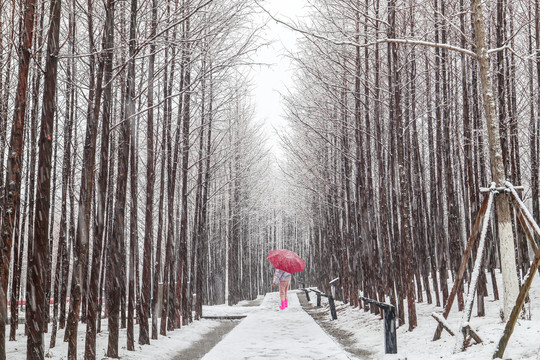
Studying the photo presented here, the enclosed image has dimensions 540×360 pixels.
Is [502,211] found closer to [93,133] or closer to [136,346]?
[93,133]

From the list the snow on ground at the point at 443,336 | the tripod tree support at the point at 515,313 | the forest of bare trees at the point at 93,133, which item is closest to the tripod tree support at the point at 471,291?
the snow on ground at the point at 443,336

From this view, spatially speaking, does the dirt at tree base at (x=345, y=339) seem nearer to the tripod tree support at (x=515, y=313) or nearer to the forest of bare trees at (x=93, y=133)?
the tripod tree support at (x=515, y=313)

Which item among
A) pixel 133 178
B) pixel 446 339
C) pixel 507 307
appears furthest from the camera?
pixel 133 178

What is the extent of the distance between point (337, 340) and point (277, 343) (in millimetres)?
2031

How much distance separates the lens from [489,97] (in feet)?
18.7

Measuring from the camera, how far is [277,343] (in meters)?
8.30

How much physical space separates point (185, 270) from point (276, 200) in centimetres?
3354

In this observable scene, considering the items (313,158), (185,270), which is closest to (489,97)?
(185,270)

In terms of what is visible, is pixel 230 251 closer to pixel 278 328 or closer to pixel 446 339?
pixel 278 328

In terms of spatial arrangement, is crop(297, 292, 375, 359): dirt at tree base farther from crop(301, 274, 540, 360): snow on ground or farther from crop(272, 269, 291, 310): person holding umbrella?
crop(272, 269, 291, 310): person holding umbrella

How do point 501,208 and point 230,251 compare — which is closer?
point 501,208

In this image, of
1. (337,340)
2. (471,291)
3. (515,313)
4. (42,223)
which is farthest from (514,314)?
(337,340)

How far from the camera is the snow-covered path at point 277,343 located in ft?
22.7

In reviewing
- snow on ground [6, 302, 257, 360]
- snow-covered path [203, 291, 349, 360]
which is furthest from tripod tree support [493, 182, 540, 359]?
snow on ground [6, 302, 257, 360]
